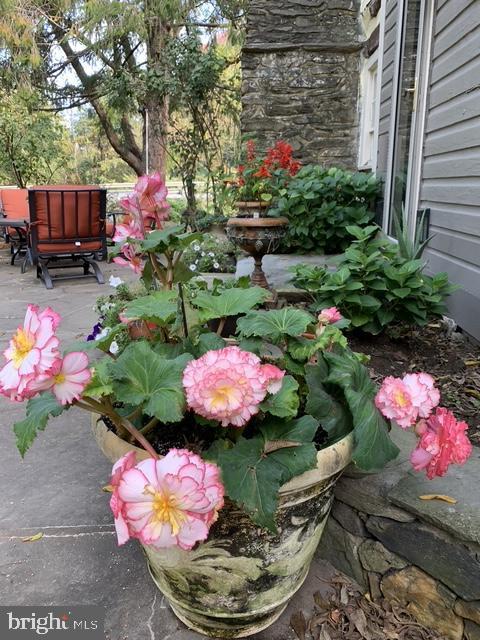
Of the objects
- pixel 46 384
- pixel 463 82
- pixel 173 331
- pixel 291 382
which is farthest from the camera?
pixel 463 82

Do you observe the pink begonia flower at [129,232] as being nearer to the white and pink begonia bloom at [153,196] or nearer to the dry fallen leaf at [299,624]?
the white and pink begonia bloom at [153,196]

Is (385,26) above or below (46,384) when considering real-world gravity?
above

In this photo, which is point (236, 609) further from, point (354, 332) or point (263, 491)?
Answer: point (354, 332)

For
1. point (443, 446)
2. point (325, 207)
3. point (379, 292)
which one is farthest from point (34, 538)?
point (325, 207)

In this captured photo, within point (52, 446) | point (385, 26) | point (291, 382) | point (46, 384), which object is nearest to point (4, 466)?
point (52, 446)

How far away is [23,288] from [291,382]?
4.61 meters

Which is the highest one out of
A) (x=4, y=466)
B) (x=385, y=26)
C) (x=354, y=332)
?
(x=385, y=26)

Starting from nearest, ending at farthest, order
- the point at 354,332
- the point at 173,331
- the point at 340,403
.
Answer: the point at 340,403, the point at 173,331, the point at 354,332

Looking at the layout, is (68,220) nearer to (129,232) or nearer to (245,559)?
(129,232)

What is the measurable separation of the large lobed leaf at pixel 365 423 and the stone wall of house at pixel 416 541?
263 millimetres

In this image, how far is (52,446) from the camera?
6.47 feet

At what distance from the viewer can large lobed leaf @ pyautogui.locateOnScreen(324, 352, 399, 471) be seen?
94cm

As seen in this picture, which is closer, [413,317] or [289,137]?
[413,317]

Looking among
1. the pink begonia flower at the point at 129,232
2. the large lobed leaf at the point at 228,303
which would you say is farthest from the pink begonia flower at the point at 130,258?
the large lobed leaf at the point at 228,303
